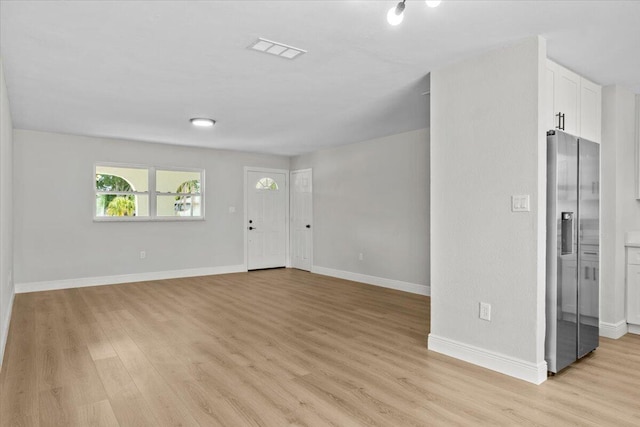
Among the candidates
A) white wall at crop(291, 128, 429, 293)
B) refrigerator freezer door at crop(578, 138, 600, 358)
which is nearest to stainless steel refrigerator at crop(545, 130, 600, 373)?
refrigerator freezer door at crop(578, 138, 600, 358)

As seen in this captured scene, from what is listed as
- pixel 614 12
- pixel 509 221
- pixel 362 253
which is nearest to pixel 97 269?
pixel 362 253

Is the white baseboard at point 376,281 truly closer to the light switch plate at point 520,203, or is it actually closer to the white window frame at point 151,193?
the white window frame at point 151,193

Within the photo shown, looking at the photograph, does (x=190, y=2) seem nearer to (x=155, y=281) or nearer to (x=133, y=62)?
(x=133, y=62)

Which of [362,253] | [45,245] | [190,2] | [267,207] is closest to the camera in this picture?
[190,2]

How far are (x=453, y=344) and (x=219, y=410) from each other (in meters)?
1.89

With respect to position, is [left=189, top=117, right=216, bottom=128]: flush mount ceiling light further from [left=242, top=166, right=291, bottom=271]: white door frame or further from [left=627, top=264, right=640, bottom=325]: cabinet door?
[left=627, top=264, right=640, bottom=325]: cabinet door

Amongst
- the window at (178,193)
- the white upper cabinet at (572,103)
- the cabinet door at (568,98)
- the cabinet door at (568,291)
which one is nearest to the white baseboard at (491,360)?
the cabinet door at (568,291)

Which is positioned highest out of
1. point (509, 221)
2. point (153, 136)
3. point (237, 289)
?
point (153, 136)

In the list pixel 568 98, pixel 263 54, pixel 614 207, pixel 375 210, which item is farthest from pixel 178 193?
pixel 614 207

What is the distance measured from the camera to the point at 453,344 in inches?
127

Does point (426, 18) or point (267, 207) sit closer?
point (426, 18)

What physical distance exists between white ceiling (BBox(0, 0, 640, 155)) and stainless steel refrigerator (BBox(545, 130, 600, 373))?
781mm

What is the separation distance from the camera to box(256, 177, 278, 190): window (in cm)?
811

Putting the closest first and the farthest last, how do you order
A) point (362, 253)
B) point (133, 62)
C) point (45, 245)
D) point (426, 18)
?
1. point (426, 18)
2. point (133, 62)
3. point (45, 245)
4. point (362, 253)
